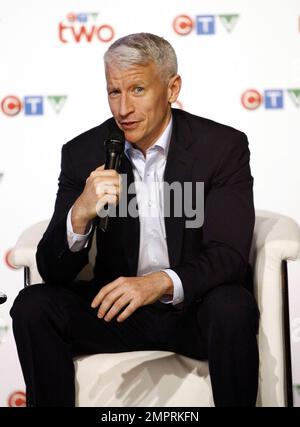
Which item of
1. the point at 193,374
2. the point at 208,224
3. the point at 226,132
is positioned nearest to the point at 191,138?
the point at 226,132

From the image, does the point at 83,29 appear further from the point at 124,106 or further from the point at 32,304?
the point at 32,304

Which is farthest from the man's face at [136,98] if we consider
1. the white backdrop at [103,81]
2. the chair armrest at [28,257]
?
the white backdrop at [103,81]

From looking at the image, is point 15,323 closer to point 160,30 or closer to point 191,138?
point 191,138

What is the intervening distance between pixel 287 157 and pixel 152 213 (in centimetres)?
85

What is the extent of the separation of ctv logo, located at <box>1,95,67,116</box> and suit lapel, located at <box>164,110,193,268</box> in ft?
2.64

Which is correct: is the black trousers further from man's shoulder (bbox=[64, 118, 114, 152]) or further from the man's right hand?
man's shoulder (bbox=[64, 118, 114, 152])

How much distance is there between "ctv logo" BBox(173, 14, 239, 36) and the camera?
2926 millimetres

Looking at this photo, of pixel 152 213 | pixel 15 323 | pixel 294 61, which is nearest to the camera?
pixel 15 323

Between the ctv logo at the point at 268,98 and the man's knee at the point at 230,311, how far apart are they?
1.09 meters

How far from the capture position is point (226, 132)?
7.54ft

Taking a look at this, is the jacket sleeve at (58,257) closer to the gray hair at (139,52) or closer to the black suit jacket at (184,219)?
the black suit jacket at (184,219)

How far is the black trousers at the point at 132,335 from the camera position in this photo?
1.95 m

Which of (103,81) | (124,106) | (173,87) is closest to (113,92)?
(124,106)
